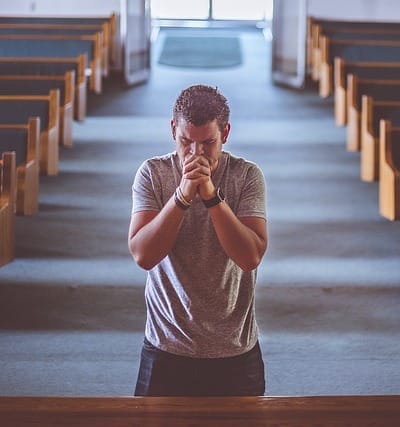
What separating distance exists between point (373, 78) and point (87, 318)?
8.25 ft

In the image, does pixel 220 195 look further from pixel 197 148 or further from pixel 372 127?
pixel 372 127

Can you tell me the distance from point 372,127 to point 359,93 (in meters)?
0.45

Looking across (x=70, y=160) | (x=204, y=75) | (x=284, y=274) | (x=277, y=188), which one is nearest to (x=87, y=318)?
(x=284, y=274)

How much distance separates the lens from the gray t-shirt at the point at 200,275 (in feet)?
3.59

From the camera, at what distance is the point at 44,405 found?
0.95 meters

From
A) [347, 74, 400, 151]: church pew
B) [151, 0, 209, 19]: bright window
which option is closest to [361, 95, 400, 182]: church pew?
[347, 74, 400, 151]: church pew

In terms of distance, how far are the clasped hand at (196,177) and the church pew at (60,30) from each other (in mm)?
4493

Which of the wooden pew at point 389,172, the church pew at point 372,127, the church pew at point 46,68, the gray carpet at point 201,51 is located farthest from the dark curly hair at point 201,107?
the gray carpet at point 201,51

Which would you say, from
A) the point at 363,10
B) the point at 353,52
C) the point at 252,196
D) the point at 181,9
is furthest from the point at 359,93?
the point at 181,9

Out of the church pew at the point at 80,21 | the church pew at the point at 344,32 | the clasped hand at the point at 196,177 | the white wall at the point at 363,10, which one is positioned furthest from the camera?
the white wall at the point at 363,10

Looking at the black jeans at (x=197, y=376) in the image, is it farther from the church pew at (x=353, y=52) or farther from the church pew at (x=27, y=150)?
the church pew at (x=353, y=52)

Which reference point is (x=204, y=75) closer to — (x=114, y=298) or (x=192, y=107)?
(x=114, y=298)

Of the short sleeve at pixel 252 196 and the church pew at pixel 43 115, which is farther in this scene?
the church pew at pixel 43 115

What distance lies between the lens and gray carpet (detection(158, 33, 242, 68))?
21.4ft
